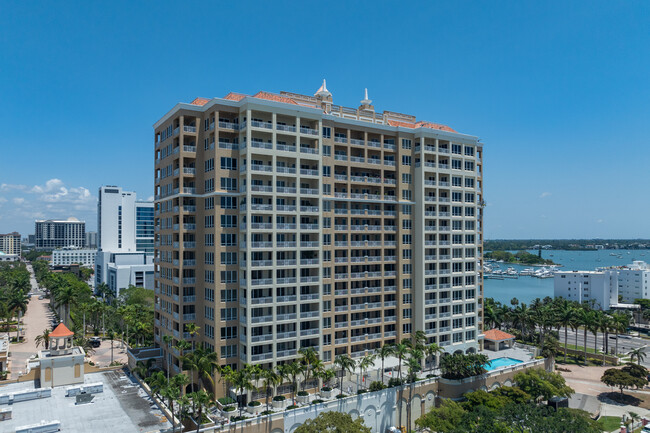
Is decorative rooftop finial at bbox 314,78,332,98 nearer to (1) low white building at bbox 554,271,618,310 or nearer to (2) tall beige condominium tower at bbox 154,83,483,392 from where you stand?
(2) tall beige condominium tower at bbox 154,83,483,392

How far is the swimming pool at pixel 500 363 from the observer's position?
77.0 meters

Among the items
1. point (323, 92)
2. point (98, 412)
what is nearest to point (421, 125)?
point (323, 92)

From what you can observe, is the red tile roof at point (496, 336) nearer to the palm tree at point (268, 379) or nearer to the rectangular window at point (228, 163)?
the palm tree at point (268, 379)

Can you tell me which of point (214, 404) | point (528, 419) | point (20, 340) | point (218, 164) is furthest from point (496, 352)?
point (20, 340)

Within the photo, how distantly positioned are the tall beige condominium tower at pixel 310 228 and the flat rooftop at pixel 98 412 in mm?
7953

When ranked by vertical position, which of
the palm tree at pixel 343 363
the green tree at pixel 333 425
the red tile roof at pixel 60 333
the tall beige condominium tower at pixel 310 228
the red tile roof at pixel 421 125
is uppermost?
the red tile roof at pixel 421 125

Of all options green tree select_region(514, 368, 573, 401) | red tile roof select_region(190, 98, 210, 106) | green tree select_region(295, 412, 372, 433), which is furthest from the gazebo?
red tile roof select_region(190, 98, 210, 106)

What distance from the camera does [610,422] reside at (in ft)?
215

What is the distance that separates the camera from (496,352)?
87.8 meters

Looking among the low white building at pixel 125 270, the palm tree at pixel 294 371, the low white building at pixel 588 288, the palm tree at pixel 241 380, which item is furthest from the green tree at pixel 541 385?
the low white building at pixel 125 270

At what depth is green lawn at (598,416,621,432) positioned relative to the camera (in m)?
63.2

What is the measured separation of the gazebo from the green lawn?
23692 mm

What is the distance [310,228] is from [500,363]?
43.8m

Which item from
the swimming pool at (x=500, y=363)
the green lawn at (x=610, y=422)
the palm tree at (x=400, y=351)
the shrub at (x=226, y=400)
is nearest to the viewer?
the shrub at (x=226, y=400)
